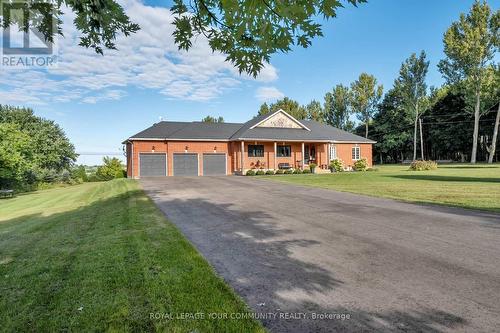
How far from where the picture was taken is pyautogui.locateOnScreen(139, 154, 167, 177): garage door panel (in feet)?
97.9

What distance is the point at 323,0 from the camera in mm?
3322

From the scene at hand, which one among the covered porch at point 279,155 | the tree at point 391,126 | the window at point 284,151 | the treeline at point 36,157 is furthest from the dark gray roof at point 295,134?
the tree at point 391,126

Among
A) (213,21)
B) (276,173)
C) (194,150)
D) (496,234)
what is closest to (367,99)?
(276,173)

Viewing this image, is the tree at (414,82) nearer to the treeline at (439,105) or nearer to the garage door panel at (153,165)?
the treeline at (439,105)

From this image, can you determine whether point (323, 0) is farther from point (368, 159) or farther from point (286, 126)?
point (368, 159)

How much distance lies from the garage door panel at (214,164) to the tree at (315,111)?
130ft

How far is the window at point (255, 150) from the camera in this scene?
109 feet

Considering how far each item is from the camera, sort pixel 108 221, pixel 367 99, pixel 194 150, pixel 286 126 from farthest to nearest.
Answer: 1. pixel 367 99
2. pixel 286 126
3. pixel 194 150
4. pixel 108 221

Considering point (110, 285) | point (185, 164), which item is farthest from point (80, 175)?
point (110, 285)

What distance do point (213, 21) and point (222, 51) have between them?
41 centimetres

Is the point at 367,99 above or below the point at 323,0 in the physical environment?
above

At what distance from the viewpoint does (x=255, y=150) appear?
33.4 m

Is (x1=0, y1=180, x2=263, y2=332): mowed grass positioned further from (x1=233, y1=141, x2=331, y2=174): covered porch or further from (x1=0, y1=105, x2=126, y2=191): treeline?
(x1=0, y1=105, x2=126, y2=191): treeline

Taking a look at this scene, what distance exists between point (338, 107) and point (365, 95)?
341 inches
